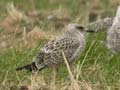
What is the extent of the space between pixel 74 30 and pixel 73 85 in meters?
0.90

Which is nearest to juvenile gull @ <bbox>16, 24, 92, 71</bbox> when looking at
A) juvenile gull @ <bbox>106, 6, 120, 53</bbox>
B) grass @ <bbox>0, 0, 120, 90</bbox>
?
grass @ <bbox>0, 0, 120, 90</bbox>

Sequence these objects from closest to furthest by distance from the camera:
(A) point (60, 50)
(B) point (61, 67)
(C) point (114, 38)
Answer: (A) point (60, 50) < (B) point (61, 67) < (C) point (114, 38)

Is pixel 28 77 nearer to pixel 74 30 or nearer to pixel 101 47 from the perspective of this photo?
pixel 74 30

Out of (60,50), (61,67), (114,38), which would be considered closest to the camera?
(60,50)

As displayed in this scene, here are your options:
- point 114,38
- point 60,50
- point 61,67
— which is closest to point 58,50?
point 60,50

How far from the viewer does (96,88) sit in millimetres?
8023

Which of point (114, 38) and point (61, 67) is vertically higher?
point (114, 38)

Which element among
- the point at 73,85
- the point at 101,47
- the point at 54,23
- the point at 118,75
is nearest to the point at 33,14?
the point at 54,23

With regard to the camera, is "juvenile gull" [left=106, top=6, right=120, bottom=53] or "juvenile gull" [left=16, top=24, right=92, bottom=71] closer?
"juvenile gull" [left=16, top=24, right=92, bottom=71]

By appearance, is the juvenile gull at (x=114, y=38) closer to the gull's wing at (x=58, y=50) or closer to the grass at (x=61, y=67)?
the grass at (x=61, y=67)

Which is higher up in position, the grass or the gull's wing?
the gull's wing

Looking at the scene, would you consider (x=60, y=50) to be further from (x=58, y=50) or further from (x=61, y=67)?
(x=61, y=67)

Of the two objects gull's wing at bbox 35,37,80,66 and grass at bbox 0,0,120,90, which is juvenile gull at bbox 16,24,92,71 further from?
grass at bbox 0,0,120,90

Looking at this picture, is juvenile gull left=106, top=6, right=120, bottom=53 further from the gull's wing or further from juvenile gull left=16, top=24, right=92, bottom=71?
the gull's wing
